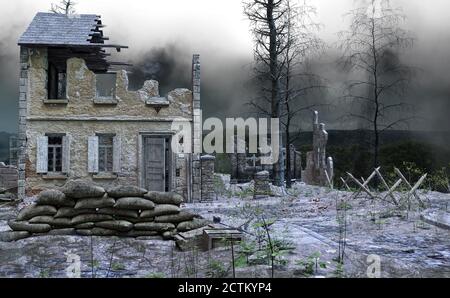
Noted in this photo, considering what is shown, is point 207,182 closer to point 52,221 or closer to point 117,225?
point 117,225

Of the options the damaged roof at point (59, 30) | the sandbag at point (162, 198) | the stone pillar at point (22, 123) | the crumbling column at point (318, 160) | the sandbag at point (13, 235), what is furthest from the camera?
the crumbling column at point (318, 160)

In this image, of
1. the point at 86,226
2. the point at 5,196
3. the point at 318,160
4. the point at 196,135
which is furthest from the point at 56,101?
the point at 318,160

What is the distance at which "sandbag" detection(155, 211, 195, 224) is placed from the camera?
35.2ft

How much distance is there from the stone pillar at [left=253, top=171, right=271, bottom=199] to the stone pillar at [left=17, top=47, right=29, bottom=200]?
8730 mm

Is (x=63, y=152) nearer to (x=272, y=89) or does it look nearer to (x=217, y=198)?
(x=217, y=198)

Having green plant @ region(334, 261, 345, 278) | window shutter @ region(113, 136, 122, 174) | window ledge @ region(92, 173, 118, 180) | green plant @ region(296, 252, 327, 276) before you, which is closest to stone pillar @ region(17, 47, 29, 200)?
window ledge @ region(92, 173, 118, 180)

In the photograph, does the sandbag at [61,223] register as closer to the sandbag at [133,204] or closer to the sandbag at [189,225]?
the sandbag at [133,204]

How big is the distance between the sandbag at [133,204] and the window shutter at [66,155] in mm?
8409

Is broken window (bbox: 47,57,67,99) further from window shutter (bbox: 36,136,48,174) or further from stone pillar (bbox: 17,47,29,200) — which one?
window shutter (bbox: 36,136,48,174)

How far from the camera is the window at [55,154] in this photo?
18.3 meters

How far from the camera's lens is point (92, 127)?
727 inches

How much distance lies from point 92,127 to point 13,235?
8623mm
